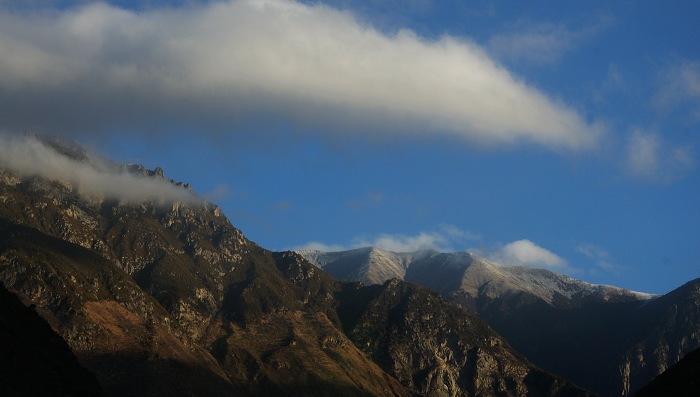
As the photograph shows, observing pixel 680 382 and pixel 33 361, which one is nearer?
Result: pixel 33 361

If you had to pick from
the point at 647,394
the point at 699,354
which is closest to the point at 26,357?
the point at 647,394

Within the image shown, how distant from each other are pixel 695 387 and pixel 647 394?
13987 mm

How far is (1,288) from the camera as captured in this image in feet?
575

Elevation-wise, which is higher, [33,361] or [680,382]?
[680,382]

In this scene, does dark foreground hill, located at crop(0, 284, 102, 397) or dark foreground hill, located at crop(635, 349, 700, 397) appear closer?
dark foreground hill, located at crop(0, 284, 102, 397)

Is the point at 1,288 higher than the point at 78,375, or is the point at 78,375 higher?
the point at 1,288

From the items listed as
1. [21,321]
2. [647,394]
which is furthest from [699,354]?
[21,321]

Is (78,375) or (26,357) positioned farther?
(78,375)

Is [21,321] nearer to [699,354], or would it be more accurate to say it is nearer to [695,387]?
[695,387]

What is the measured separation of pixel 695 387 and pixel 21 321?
138626mm

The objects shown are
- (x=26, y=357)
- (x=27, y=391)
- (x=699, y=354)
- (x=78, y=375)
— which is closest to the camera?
(x=27, y=391)

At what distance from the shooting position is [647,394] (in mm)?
174125

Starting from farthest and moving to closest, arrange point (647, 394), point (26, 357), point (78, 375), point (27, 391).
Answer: point (647, 394)
point (78, 375)
point (26, 357)
point (27, 391)

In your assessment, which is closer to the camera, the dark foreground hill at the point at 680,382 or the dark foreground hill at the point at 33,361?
the dark foreground hill at the point at 33,361
